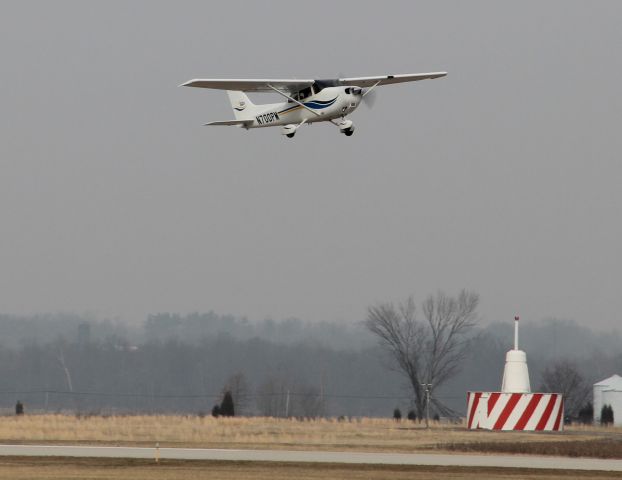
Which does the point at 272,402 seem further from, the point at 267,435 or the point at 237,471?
the point at 237,471

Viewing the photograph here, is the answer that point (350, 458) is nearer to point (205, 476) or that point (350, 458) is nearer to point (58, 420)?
point (205, 476)

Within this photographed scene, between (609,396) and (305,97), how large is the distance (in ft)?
95.0

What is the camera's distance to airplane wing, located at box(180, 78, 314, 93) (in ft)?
150

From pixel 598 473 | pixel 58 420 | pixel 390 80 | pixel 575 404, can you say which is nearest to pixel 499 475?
pixel 598 473

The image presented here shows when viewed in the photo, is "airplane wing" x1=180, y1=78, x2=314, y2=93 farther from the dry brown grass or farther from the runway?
the runway

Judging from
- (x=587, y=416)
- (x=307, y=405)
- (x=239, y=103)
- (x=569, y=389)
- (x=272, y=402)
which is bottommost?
(x=307, y=405)

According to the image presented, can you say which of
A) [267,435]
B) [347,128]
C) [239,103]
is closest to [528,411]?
[267,435]

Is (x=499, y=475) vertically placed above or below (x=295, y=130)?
below

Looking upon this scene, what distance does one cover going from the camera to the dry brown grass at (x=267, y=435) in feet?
129

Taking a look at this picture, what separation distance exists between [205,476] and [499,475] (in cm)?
671

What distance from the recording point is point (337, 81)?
4566 cm

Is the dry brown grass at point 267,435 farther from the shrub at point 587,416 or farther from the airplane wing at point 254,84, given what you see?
the shrub at point 587,416

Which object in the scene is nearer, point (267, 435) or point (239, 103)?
point (267, 435)

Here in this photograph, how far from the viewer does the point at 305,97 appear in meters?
46.0
